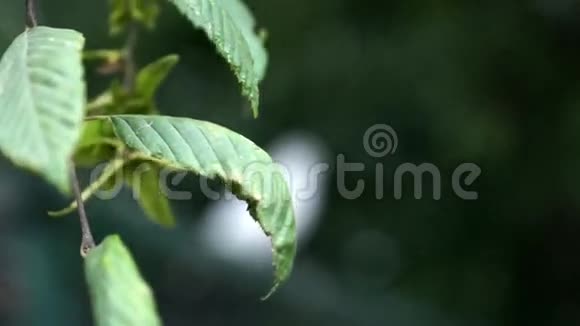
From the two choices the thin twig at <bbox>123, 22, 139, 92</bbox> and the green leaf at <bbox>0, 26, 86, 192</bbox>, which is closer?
the green leaf at <bbox>0, 26, 86, 192</bbox>

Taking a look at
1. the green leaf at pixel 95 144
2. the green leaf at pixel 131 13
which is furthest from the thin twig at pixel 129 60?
the green leaf at pixel 95 144

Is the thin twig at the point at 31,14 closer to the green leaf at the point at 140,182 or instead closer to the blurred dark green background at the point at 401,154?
the green leaf at the point at 140,182

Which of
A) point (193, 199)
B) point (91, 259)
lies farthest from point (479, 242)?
point (91, 259)

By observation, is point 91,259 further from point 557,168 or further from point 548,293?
point 548,293

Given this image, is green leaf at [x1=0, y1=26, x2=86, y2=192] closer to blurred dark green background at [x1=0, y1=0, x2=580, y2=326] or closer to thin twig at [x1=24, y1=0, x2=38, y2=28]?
thin twig at [x1=24, y1=0, x2=38, y2=28]

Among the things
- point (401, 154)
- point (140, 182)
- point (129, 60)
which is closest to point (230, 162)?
point (140, 182)

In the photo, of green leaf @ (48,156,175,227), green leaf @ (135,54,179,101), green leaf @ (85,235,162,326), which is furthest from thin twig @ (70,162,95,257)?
green leaf @ (135,54,179,101)
